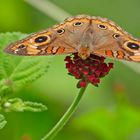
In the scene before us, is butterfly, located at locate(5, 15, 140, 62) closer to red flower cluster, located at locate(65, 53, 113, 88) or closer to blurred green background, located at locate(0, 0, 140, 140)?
red flower cluster, located at locate(65, 53, 113, 88)

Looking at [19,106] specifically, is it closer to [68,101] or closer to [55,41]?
[55,41]

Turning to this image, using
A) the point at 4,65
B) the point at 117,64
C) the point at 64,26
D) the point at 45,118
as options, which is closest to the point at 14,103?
the point at 4,65

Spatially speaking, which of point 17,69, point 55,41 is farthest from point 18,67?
point 55,41

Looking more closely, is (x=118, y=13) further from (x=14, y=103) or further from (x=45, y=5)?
(x=14, y=103)

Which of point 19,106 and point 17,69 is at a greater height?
point 17,69

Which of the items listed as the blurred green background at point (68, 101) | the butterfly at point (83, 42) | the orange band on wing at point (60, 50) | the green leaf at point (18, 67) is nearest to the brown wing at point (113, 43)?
the butterfly at point (83, 42)

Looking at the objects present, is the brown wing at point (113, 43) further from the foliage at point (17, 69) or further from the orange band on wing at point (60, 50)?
the foliage at point (17, 69)
